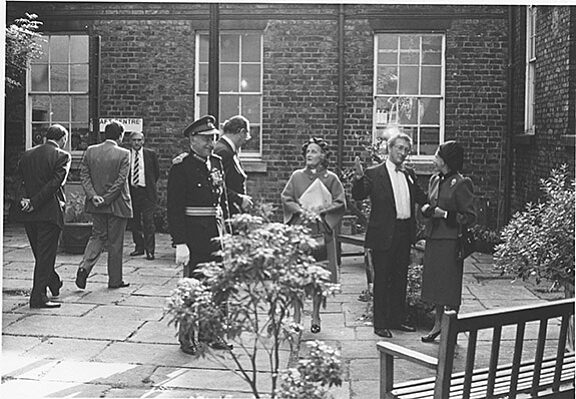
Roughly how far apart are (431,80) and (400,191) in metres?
4.90

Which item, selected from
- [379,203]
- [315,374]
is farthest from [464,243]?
[315,374]

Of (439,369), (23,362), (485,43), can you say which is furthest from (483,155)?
(439,369)

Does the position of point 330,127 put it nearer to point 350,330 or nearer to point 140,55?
point 140,55

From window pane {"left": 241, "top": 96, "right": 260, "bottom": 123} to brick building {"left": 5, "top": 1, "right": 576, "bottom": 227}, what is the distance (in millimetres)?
17

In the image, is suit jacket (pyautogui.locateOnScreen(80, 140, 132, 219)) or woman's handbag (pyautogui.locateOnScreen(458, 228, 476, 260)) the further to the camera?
suit jacket (pyautogui.locateOnScreen(80, 140, 132, 219))

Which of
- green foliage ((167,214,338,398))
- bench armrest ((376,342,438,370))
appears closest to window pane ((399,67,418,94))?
bench armrest ((376,342,438,370))

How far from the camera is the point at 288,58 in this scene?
10977 mm

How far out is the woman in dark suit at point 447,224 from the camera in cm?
607

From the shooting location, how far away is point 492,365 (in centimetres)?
382

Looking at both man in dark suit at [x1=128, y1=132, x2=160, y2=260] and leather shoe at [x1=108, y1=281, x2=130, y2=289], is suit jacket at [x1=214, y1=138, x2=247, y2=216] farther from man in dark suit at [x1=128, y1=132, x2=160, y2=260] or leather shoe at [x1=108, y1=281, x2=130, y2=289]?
man in dark suit at [x1=128, y1=132, x2=160, y2=260]

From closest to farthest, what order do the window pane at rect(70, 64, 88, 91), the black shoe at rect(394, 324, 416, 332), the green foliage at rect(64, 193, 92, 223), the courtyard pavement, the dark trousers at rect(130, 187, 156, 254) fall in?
the courtyard pavement, the black shoe at rect(394, 324, 416, 332), the dark trousers at rect(130, 187, 156, 254), the green foliage at rect(64, 193, 92, 223), the window pane at rect(70, 64, 88, 91)

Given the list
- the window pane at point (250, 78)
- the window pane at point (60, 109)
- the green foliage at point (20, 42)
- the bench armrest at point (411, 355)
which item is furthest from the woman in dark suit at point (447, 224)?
the window pane at point (60, 109)

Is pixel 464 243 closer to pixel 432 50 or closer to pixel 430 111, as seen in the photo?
pixel 430 111

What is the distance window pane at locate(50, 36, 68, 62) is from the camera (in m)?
10.9
